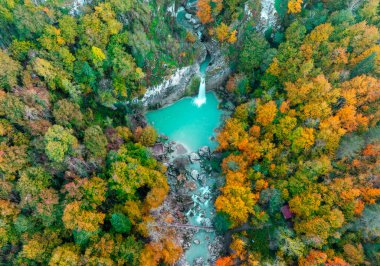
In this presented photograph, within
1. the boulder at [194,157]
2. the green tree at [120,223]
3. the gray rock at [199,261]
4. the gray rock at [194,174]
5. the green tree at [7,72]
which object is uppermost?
the green tree at [7,72]

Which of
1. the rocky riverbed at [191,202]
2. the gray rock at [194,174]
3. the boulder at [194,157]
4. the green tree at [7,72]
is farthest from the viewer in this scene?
the boulder at [194,157]

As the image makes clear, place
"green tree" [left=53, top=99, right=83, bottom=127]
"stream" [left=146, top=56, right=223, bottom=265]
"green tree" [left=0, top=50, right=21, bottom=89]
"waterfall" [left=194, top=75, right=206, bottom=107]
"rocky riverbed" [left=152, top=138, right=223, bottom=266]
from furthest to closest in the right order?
"waterfall" [left=194, top=75, right=206, bottom=107] → "stream" [left=146, top=56, right=223, bottom=265] → "rocky riverbed" [left=152, top=138, right=223, bottom=266] → "green tree" [left=53, top=99, right=83, bottom=127] → "green tree" [left=0, top=50, right=21, bottom=89]

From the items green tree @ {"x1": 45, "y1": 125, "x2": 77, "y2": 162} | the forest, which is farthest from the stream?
green tree @ {"x1": 45, "y1": 125, "x2": 77, "y2": 162}

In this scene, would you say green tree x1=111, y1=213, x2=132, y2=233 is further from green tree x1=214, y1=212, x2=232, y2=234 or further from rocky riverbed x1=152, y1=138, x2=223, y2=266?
green tree x1=214, y1=212, x2=232, y2=234

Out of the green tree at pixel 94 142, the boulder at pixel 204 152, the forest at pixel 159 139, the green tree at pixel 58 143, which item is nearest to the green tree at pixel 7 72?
the forest at pixel 159 139

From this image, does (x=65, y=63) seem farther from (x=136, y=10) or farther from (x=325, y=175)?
(x=325, y=175)

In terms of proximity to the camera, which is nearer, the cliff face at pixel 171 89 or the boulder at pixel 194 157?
the boulder at pixel 194 157

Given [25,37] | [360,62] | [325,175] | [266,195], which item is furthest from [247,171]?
[25,37]

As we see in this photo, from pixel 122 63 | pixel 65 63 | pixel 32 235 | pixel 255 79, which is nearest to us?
pixel 32 235

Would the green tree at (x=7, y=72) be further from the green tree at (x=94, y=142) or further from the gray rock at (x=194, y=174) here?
the gray rock at (x=194, y=174)
